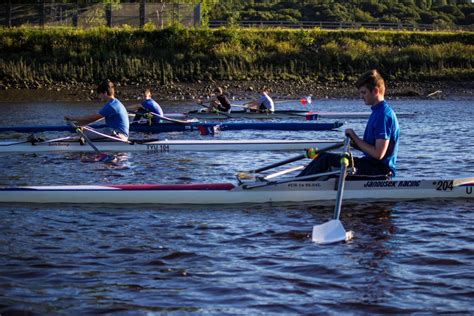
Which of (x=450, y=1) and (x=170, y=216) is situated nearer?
(x=170, y=216)

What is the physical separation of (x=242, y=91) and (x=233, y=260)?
1232 inches

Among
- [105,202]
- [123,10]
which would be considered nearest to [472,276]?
[105,202]

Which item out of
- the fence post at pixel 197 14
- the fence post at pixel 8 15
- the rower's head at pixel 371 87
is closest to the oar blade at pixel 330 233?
the rower's head at pixel 371 87

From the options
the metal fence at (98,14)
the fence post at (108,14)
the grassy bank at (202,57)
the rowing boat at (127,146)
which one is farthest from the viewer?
the fence post at (108,14)

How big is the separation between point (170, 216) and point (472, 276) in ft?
13.7

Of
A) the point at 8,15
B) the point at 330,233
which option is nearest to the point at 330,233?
the point at 330,233

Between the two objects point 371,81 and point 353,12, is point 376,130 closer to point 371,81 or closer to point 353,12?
point 371,81

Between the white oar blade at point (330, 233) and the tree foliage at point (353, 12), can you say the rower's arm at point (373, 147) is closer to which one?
the white oar blade at point (330, 233)

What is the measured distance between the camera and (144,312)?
6.92 meters

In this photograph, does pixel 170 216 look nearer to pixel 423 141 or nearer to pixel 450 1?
pixel 423 141

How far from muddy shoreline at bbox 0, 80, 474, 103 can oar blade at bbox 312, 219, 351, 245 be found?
28.1m

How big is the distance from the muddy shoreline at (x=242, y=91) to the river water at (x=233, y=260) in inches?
1054

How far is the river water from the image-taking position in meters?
7.17

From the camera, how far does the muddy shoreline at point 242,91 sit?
3787cm
